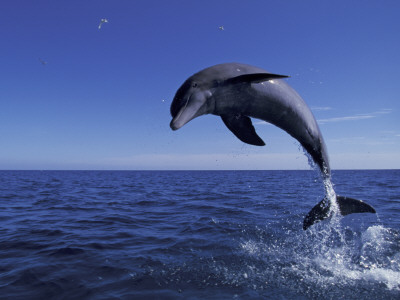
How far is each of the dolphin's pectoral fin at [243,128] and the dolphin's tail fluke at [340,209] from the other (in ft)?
Result: 6.67

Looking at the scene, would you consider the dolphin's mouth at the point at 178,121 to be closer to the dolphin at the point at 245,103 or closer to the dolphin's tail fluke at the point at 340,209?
the dolphin at the point at 245,103

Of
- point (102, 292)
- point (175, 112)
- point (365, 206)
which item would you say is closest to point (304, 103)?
point (175, 112)

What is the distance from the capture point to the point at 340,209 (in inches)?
218

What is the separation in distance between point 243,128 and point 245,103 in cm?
54

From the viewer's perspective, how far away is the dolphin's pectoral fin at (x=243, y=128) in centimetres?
400

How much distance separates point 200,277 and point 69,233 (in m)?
5.46

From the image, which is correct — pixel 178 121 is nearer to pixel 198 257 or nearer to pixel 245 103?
pixel 245 103

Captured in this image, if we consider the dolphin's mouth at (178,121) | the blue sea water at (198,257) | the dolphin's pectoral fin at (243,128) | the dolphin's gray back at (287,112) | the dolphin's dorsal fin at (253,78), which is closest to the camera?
the dolphin's mouth at (178,121)

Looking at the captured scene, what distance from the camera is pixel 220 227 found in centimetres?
999

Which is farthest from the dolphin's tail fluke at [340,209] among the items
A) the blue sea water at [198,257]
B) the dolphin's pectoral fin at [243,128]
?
the dolphin's pectoral fin at [243,128]

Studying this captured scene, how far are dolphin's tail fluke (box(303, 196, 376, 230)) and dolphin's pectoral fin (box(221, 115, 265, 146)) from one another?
2.03m

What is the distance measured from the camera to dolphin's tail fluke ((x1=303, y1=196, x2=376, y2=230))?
540 centimetres

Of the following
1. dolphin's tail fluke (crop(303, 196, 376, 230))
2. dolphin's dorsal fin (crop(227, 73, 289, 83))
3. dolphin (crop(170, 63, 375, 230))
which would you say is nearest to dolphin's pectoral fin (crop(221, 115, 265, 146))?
dolphin (crop(170, 63, 375, 230))

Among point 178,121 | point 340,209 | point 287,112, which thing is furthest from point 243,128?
point 340,209
